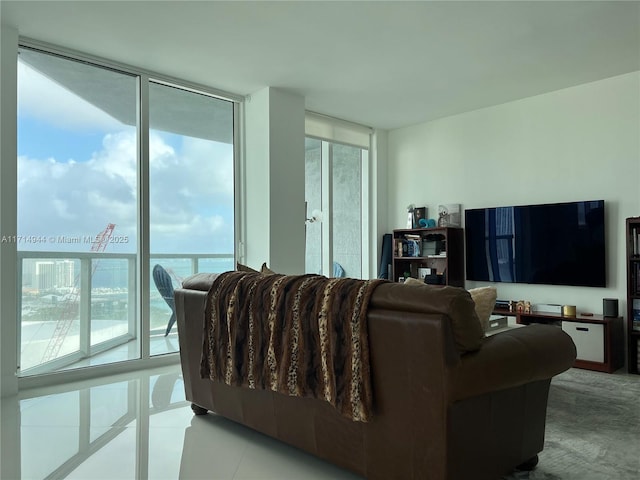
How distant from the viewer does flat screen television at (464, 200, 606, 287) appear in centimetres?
459

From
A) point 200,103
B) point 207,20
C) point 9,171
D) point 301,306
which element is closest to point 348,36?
point 207,20

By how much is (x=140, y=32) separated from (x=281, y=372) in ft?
9.64

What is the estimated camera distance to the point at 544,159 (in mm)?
5051

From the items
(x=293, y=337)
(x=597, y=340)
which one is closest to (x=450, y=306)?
(x=293, y=337)

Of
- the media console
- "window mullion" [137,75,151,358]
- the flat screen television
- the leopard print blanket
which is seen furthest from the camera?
the flat screen television

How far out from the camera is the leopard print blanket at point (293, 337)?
193cm

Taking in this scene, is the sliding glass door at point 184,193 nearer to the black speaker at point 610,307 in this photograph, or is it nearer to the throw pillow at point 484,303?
the throw pillow at point 484,303

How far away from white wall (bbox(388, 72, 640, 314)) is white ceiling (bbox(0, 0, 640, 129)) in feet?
0.87

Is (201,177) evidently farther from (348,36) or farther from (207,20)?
(348,36)

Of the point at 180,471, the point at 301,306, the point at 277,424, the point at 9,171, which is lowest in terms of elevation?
the point at 180,471

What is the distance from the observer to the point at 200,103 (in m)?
5.07

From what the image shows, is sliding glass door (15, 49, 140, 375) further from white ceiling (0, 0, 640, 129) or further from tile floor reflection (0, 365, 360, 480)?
tile floor reflection (0, 365, 360, 480)

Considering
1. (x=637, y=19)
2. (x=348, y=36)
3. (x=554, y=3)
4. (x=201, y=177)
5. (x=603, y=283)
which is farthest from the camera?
(x=201, y=177)

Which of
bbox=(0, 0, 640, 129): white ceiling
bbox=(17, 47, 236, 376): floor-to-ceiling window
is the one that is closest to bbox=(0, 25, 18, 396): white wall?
bbox=(17, 47, 236, 376): floor-to-ceiling window
